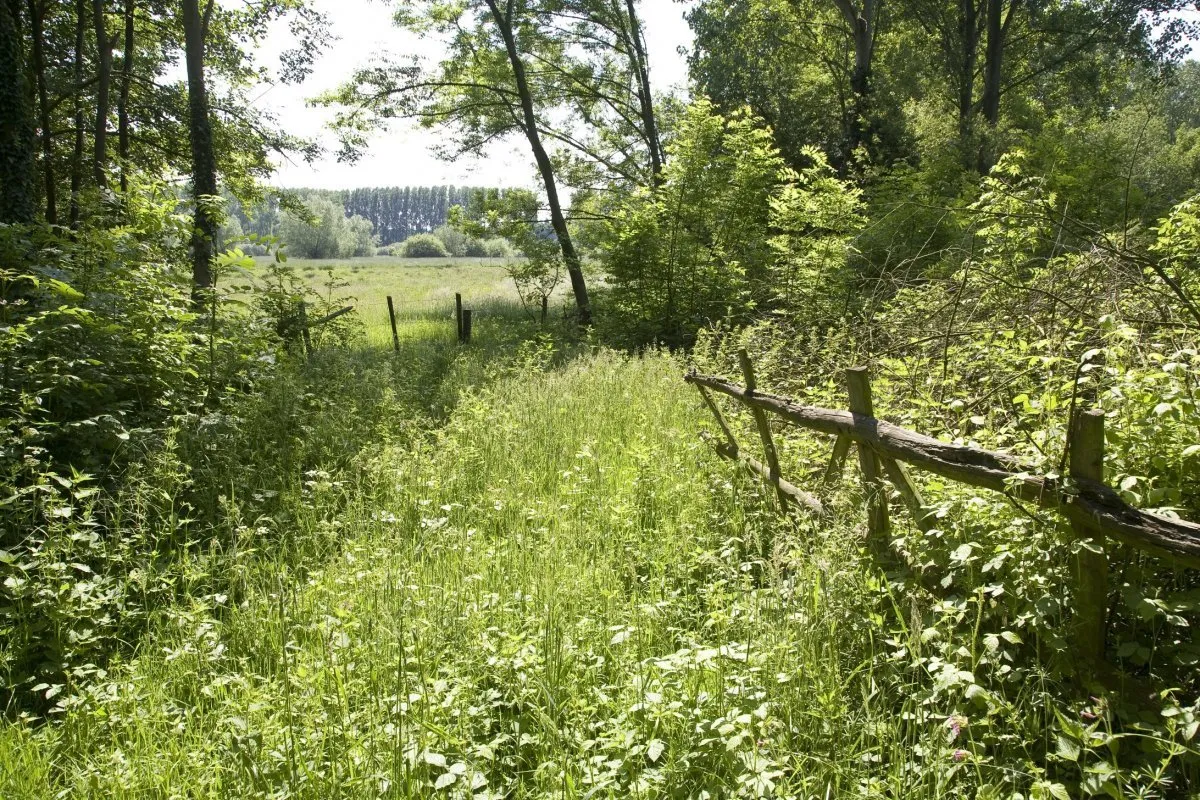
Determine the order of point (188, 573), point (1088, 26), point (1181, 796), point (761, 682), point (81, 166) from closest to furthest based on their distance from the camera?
point (1181, 796) → point (761, 682) → point (188, 573) → point (81, 166) → point (1088, 26)

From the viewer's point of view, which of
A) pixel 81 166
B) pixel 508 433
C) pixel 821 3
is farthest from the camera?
pixel 821 3

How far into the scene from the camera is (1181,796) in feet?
6.70

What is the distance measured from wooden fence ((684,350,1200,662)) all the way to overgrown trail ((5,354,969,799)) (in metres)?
0.46

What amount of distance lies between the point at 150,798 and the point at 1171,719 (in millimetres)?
3381

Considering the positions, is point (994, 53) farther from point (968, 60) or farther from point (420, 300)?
point (420, 300)

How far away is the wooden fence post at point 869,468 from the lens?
3.29 meters

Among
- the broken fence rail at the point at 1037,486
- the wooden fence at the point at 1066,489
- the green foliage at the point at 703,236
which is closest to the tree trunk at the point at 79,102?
the green foliage at the point at 703,236

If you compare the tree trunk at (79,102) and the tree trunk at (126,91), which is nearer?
the tree trunk at (79,102)

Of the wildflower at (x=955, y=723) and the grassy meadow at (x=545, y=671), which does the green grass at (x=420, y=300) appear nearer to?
the grassy meadow at (x=545, y=671)

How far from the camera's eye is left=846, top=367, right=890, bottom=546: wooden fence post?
10.8ft

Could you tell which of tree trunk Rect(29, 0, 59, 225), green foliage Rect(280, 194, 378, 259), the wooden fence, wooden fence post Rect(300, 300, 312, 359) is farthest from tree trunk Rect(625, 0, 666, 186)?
green foliage Rect(280, 194, 378, 259)

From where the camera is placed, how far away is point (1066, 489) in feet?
7.04

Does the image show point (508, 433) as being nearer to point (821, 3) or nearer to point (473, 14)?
point (473, 14)

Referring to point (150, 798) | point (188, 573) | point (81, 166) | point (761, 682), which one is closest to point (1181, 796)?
point (761, 682)
